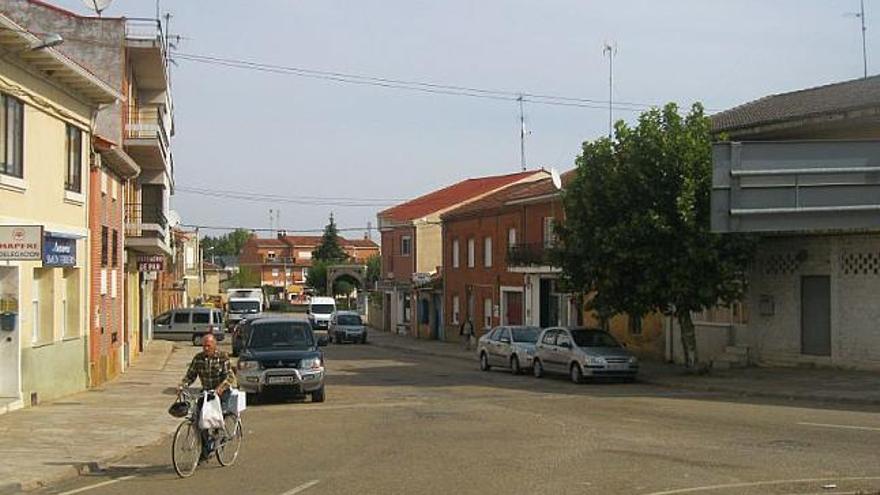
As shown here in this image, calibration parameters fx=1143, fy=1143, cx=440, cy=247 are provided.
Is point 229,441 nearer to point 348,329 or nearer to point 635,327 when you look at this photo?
point 635,327

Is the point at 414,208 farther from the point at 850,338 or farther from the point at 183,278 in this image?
the point at 850,338

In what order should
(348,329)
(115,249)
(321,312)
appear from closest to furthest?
(115,249) < (348,329) < (321,312)

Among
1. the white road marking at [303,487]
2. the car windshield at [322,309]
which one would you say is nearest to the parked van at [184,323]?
the car windshield at [322,309]

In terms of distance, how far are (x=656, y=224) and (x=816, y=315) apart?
5304 mm

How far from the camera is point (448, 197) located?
7544 centimetres

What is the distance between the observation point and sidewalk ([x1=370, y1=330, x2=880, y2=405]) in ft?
79.9

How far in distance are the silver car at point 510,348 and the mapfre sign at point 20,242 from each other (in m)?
18.0

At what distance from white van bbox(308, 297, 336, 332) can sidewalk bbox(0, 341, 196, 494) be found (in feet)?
121

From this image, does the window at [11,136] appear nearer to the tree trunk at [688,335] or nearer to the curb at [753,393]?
the curb at [753,393]

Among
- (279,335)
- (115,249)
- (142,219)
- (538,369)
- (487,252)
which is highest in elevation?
(142,219)

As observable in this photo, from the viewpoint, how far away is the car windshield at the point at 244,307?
69688mm

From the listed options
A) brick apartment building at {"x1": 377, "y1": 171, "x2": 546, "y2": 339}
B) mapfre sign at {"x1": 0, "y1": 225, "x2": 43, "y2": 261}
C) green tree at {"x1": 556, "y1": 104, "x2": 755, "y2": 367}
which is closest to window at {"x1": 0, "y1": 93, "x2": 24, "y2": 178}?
mapfre sign at {"x1": 0, "y1": 225, "x2": 43, "y2": 261}

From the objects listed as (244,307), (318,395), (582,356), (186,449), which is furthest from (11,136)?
(244,307)

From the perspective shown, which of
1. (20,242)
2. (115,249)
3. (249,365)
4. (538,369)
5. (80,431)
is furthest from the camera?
(538,369)
